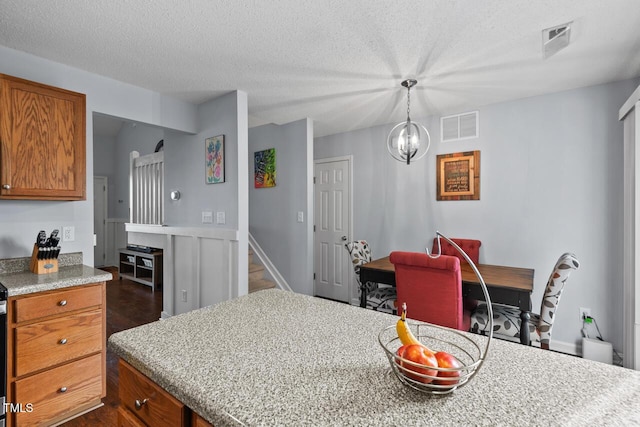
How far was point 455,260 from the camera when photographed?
1860 millimetres

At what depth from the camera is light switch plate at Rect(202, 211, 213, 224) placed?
10.1ft

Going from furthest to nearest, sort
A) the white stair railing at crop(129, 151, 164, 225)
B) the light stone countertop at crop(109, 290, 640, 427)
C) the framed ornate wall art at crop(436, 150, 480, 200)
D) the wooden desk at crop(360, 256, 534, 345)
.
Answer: the white stair railing at crop(129, 151, 164, 225) → the framed ornate wall art at crop(436, 150, 480, 200) → the wooden desk at crop(360, 256, 534, 345) → the light stone countertop at crop(109, 290, 640, 427)

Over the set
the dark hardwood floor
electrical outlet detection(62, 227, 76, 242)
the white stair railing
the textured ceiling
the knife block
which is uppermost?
the textured ceiling

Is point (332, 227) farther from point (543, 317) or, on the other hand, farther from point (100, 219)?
point (100, 219)

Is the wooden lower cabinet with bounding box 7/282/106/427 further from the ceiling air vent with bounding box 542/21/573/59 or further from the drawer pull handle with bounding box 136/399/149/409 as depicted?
the ceiling air vent with bounding box 542/21/573/59

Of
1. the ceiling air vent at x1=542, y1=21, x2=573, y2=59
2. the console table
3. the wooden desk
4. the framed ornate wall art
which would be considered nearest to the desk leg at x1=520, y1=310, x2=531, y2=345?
the wooden desk

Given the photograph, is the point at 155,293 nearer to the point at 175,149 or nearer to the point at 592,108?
the point at 175,149

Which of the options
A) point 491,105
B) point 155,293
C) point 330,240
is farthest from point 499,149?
point 155,293

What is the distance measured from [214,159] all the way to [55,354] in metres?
1.90

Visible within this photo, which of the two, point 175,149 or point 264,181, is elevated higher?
point 175,149

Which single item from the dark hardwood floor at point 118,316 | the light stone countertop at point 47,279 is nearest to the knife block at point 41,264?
Result: the light stone countertop at point 47,279

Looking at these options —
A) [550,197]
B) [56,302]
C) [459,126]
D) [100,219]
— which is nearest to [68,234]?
[56,302]

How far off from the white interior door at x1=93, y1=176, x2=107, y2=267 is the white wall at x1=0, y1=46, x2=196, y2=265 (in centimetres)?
492

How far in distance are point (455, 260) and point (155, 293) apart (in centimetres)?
452
